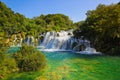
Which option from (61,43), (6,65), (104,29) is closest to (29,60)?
Result: (6,65)

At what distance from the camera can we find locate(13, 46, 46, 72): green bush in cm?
2048

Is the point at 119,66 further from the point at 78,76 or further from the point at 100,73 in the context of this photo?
the point at 78,76

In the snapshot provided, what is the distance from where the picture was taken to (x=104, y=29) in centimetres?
3506

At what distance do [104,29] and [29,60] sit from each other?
17107 millimetres

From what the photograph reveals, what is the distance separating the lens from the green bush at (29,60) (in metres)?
20.5

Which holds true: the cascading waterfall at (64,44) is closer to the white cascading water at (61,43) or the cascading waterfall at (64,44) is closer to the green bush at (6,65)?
the white cascading water at (61,43)

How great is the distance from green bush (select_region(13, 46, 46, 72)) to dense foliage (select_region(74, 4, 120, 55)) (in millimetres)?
14690

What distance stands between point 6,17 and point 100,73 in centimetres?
4720

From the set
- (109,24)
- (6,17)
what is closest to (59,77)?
(109,24)

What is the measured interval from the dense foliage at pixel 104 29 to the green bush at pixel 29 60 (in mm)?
14690

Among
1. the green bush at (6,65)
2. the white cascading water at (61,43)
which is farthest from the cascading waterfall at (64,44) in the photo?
the green bush at (6,65)

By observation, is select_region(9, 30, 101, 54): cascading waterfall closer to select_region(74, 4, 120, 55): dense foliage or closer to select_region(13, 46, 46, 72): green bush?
select_region(74, 4, 120, 55): dense foliage

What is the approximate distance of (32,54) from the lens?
2103cm

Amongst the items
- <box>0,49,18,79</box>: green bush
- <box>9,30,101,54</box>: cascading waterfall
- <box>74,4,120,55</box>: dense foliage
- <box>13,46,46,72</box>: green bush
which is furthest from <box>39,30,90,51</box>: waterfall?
<box>0,49,18,79</box>: green bush
